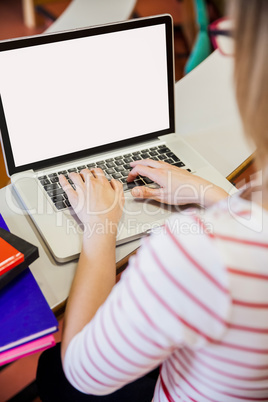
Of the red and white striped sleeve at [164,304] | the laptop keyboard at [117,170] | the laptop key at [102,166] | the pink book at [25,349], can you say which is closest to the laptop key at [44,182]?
the laptop keyboard at [117,170]

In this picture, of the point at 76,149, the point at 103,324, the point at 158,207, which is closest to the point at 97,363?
the point at 103,324

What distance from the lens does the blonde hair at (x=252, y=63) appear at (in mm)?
420

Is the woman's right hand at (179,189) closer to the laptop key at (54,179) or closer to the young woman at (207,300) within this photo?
the laptop key at (54,179)

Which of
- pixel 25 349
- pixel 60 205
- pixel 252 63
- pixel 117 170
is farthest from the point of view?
pixel 117 170

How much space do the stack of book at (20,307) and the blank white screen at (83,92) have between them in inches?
10.7

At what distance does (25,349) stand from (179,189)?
0.42m

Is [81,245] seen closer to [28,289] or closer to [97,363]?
[28,289]

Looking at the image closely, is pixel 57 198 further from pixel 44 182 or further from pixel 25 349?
pixel 25 349

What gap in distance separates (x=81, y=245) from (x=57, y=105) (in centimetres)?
33

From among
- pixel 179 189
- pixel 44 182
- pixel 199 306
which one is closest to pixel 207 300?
pixel 199 306

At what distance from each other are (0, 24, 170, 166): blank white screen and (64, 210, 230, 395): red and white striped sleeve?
53 cm

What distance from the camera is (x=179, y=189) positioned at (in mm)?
914

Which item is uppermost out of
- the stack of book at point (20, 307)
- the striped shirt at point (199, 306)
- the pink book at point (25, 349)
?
the striped shirt at point (199, 306)

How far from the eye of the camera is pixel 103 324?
20.7 inches
